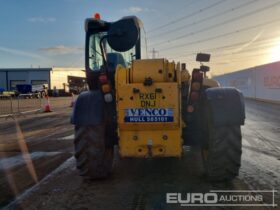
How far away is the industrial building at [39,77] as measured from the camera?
253ft

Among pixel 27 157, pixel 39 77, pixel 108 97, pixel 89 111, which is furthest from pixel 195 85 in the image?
pixel 39 77

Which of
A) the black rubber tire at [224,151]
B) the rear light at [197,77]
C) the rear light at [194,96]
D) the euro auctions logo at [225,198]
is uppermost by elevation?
the rear light at [197,77]

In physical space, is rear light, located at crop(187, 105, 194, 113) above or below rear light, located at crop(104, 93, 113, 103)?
below

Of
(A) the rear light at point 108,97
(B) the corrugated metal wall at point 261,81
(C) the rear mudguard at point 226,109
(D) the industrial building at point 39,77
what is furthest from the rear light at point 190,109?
(D) the industrial building at point 39,77

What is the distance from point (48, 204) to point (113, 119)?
1.78 metres

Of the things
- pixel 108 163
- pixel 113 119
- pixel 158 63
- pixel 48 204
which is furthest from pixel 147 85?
pixel 48 204

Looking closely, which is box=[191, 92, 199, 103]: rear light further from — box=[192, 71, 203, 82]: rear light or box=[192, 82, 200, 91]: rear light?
box=[192, 71, 203, 82]: rear light

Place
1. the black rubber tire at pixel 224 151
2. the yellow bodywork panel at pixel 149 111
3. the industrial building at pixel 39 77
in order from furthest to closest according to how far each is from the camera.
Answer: the industrial building at pixel 39 77
the black rubber tire at pixel 224 151
the yellow bodywork panel at pixel 149 111

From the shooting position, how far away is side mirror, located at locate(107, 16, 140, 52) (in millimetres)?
5859

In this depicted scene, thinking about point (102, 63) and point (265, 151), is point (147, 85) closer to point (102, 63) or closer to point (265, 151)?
point (102, 63)

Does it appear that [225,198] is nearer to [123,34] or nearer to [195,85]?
[195,85]

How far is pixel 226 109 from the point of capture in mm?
5328

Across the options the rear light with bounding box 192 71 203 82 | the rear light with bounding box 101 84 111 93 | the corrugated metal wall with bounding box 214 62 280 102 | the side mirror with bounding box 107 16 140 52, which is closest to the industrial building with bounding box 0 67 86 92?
the corrugated metal wall with bounding box 214 62 280 102

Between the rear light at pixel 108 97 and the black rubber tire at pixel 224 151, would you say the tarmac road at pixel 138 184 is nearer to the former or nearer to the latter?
the black rubber tire at pixel 224 151
